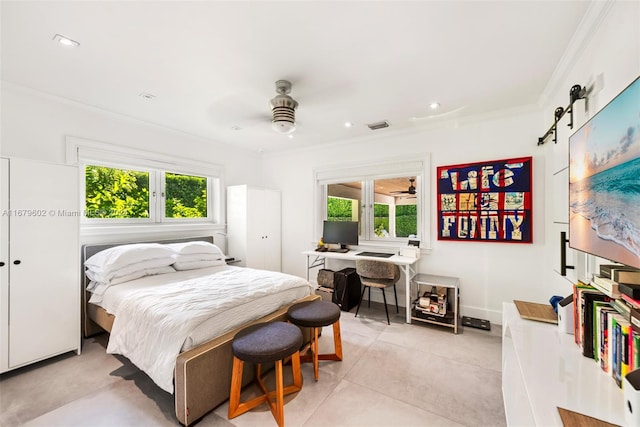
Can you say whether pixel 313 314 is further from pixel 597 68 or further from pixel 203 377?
pixel 597 68

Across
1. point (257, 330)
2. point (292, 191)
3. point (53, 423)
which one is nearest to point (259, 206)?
point (292, 191)

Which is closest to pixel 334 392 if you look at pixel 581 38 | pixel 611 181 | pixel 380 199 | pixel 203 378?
pixel 203 378

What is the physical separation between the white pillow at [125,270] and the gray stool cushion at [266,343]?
1621 mm

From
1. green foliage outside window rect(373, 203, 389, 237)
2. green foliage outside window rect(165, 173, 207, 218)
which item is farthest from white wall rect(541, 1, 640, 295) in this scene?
green foliage outside window rect(165, 173, 207, 218)

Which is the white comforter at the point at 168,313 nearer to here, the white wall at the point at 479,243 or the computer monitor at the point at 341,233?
the computer monitor at the point at 341,233

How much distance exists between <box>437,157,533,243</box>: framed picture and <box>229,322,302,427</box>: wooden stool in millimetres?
2475

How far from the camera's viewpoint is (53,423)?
5.50 feet

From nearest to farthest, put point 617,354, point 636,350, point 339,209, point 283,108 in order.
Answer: point 636,350 → point 617,354 → point 283,108 → point 339,209

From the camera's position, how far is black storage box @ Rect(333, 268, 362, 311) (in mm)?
3641

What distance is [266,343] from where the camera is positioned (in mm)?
1686

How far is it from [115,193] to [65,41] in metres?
1.93

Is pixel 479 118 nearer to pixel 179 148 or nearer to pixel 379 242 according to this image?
pixel 379 242

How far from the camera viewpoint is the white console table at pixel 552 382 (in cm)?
92

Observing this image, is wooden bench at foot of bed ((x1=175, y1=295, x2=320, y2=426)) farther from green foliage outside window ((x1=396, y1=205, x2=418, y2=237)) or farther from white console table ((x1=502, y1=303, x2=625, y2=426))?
green foliage outside window ((x1=396, y1=205, x2=418, y2=237))
